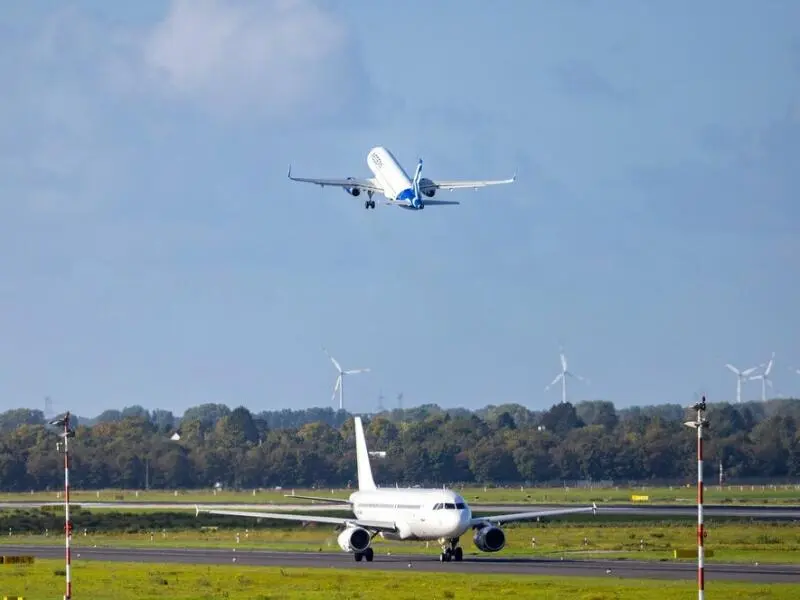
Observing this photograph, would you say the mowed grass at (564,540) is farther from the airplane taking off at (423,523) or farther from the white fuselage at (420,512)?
the white fuselage at (420,512)

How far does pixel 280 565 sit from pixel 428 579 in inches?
550

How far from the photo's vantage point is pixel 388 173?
15588 centimetres

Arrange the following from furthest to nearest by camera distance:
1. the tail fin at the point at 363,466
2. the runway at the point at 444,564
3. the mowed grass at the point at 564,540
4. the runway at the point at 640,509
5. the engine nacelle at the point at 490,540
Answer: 1. the runway at the point at 640,509
2. the tail fin at the point at 363,466
3. the mowed grass at the point at 564,540
4. the engine nacelle at the point at 490,540
5. the runway at the point at 444,564

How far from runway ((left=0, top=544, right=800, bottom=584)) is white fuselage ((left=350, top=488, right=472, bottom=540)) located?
1.69 metres

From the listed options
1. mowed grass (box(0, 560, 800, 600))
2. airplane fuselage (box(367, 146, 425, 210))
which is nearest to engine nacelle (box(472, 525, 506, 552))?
mowed grass (box(0, 560, 800, 600))

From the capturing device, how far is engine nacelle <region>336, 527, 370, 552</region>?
Result: 97387 millimetres

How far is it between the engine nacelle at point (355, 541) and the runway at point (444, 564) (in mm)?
932

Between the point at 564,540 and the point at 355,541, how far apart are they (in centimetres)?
2496

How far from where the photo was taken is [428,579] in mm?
82438

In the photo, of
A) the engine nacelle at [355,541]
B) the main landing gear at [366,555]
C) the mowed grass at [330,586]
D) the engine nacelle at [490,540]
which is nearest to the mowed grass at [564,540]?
the engine nacelle at [490,540]

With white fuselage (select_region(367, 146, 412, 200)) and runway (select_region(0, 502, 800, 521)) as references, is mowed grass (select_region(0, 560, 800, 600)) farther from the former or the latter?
white fuselage (select_region(367, 146, 412, 200))

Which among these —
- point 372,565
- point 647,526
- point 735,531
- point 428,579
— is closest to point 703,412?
point 428,579

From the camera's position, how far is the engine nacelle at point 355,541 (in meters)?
97.4

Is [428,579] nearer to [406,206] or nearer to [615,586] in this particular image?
[615,586]
